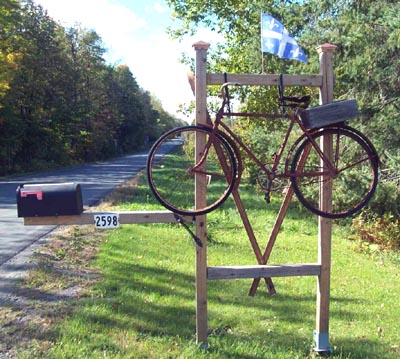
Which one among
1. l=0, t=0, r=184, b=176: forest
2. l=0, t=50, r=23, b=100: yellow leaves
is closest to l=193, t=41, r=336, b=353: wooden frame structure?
l=0, t=50, r=23, b=100: yellow leaves

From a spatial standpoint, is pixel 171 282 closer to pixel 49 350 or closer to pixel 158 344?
pixel 158 344

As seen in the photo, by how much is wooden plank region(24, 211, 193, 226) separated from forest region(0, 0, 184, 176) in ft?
88.8

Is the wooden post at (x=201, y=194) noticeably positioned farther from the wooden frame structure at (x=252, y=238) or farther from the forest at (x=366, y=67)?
the forest at (x=366, y=67)

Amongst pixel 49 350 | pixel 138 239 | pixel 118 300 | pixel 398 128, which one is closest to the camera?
pixel 49 350

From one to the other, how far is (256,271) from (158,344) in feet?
3.77

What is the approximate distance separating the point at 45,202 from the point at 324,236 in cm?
261

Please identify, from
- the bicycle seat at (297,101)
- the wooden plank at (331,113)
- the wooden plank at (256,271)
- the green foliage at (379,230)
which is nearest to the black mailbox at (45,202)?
the wooden plank at (256,271)

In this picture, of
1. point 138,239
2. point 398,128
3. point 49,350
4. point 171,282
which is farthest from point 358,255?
point 49,350

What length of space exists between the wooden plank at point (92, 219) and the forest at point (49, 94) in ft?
88.8

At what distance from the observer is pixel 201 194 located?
181 inches

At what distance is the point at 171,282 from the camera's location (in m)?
6.87

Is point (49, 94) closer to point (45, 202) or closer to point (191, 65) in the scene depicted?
point (191, 65)

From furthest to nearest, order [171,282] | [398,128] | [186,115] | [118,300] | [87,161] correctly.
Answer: [87,161]
[186,115]
[398,128]
[171,282]
[118,300]

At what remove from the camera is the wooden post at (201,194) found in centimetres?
455
